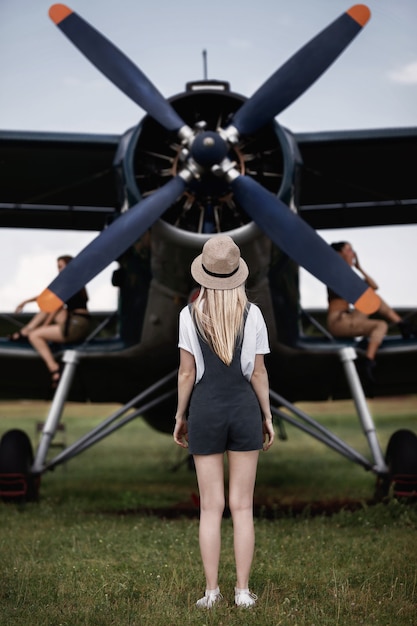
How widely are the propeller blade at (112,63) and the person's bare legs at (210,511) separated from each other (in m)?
3.66

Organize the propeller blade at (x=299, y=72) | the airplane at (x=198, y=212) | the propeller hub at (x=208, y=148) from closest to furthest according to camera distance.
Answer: the propeller hub at (x=208, y=148) → the airplane at (x=198, y=212) → the propeller blade at (x=299, y=72)

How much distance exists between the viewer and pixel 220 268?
363 centimetres

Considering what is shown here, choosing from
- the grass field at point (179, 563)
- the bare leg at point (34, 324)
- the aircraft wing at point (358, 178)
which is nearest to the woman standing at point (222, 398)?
the grass field at point (179, 563)

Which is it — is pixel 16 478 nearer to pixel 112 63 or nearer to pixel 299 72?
pixel 112 63

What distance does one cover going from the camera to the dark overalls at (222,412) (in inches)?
139

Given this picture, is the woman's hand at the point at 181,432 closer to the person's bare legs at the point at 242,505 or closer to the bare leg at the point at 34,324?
the person's bare legs at the point at 242,505

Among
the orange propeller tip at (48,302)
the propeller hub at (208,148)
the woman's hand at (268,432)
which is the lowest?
the woman's hand at (268,432)

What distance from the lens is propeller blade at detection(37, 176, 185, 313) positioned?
6.31 metres

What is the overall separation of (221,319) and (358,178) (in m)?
5.56

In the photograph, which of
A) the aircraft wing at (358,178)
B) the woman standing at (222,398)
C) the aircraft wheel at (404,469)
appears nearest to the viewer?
the woman standing at (222,398)

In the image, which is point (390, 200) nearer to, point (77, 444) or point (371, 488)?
point (371, 488)

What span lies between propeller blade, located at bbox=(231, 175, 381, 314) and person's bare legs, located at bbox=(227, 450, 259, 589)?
9.79 feet

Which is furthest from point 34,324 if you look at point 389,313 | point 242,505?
point 242,505

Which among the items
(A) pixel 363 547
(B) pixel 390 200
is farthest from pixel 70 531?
(B) pixel 390 200
